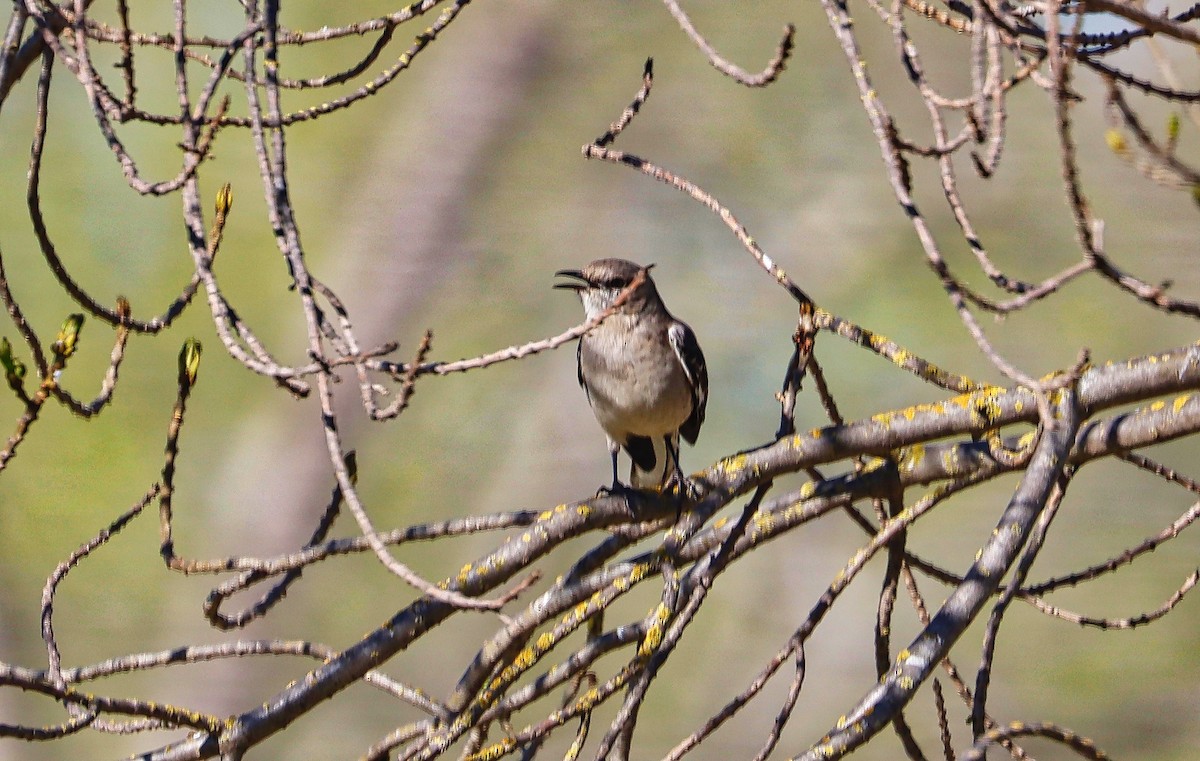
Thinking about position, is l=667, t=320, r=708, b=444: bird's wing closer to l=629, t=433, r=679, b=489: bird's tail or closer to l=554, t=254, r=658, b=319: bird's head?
l=554, t=254, r=658, b=319: bird's head

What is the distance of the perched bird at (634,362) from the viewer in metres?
4.94

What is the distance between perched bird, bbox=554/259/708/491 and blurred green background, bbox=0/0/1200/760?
3.58 m

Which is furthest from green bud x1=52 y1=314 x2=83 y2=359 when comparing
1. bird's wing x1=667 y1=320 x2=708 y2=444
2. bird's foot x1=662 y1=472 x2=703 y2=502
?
bird's wing x1=667 y1=320 x2=708 y2=444

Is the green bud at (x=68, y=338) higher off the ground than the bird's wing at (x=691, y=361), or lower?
lower

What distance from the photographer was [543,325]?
33.1ft

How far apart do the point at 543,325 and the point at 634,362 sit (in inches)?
205

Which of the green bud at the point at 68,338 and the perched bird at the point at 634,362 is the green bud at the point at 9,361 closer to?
the green bud at the point at 68,338

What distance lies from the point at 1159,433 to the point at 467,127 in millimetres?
8518

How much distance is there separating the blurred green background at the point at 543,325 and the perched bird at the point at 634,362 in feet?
11.7

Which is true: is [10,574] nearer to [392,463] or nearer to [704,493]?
[392,463]

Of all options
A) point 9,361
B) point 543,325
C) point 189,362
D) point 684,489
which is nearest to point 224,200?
point 189,362

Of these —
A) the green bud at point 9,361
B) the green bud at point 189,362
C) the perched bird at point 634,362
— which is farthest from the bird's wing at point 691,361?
the green bud at point 9,361

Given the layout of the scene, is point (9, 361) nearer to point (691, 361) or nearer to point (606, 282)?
point (606, 282)

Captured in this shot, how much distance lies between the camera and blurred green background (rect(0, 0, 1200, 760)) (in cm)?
873
